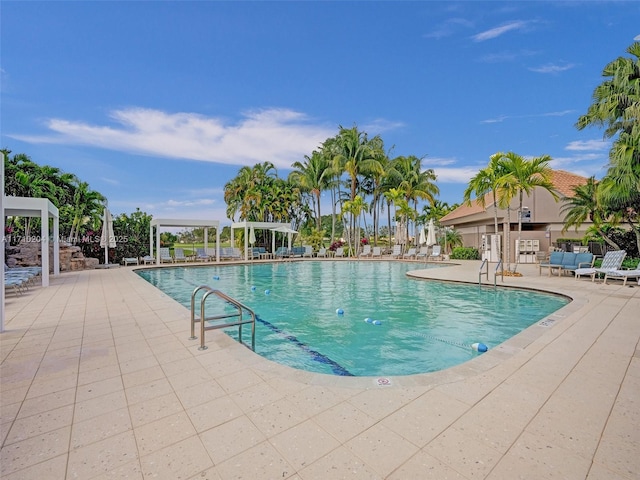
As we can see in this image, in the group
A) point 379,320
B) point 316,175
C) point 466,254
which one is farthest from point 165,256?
point 466,254

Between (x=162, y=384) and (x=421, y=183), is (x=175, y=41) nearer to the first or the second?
(x=162, y=384)

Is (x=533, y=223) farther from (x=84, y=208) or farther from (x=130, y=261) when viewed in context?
(x=84, y=208)

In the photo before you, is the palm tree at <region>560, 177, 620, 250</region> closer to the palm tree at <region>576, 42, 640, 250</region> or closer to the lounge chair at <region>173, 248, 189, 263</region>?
the palm tree at <region>576, 42, 640, 250</region>

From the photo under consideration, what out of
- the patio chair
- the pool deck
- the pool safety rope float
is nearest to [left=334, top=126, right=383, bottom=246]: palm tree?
the patio chair

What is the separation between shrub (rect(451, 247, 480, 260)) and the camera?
2123 centimetres

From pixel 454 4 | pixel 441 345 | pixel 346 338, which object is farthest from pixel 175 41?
pixel 441 345

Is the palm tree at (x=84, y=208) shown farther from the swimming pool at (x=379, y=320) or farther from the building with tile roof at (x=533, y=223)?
the building with tile roof at (x=533, y=223)

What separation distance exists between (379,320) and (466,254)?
55.8 ft

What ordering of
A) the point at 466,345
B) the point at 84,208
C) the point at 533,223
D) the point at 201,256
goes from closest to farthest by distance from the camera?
the point at 466,345
the point at 533,223
the point at 201,256
the point at 84,208

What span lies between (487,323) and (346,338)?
10.0ft

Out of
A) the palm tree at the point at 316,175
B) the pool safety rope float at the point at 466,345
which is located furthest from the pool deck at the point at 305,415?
the palm tree at the point at 316,175

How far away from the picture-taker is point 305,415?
2506 mm

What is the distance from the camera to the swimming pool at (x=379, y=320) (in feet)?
16.0

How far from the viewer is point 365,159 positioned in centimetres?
2662
